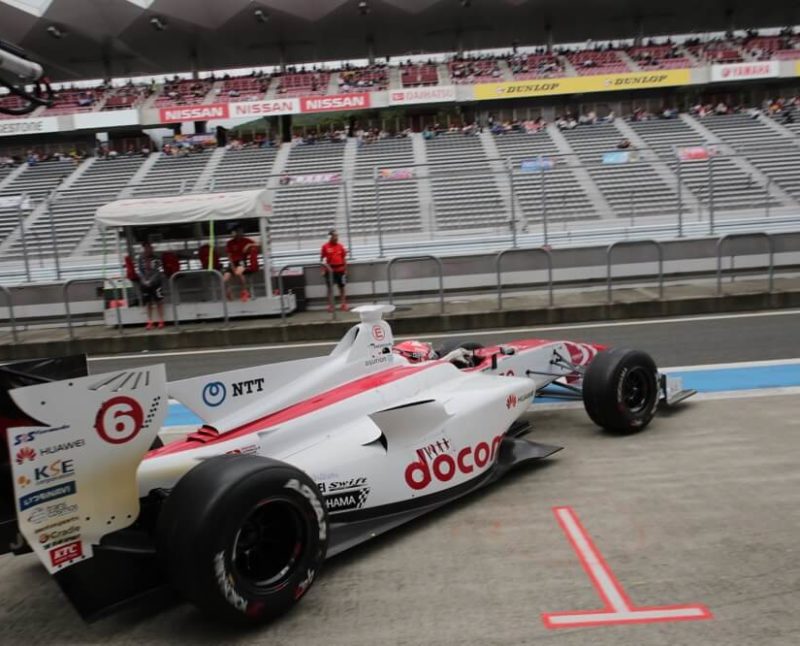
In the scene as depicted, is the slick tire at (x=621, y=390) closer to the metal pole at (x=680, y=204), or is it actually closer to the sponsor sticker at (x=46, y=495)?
the sponsor sticker at (x=46, y=495)

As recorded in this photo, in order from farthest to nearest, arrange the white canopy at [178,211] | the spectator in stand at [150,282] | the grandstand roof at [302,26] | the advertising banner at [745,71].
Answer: the grandstand roof at [302,26], the advertising banner at [745,71], the white canopy at [178,211], the spectator in stand at [150,282]

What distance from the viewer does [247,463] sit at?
10.9ft

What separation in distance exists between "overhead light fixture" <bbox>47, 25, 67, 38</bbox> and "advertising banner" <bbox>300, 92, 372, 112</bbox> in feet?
55.1

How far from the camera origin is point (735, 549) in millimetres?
3816

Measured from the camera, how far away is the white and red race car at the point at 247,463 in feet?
9.98

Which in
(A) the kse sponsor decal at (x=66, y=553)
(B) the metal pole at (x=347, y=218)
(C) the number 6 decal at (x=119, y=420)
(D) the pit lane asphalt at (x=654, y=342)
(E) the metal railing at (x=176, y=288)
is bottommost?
(D) the pit lane asphalt at (x=654, y=342)

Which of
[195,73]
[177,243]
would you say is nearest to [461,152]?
[177,243]

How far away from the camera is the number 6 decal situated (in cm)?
314

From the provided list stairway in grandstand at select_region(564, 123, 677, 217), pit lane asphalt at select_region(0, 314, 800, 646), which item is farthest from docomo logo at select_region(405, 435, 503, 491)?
stairway in grandstand at select_region(564, 123, 677, 217)

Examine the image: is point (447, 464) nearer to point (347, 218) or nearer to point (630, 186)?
point (347, 218)

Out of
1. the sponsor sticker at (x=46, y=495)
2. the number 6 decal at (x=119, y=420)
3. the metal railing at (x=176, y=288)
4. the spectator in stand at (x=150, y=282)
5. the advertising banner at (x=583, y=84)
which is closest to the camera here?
the sponsor sticker at (x=46, y=495)

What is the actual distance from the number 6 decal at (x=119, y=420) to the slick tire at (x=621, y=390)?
3.73m

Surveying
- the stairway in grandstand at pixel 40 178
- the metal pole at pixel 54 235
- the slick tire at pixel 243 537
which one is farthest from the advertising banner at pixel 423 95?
the slick tire at pixel 243 537

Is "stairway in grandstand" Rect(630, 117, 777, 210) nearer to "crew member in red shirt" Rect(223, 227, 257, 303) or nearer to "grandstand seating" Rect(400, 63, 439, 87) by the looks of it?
"crew member in red shirt" Rect(223, 227, 257, 303)
